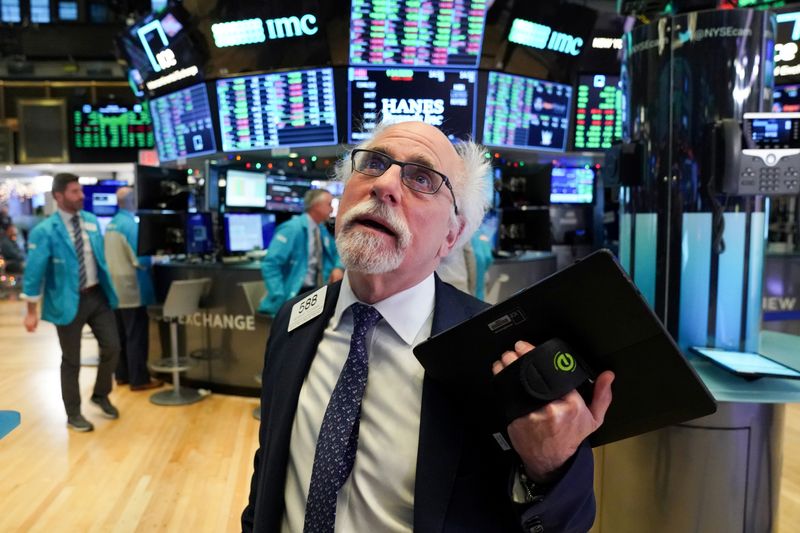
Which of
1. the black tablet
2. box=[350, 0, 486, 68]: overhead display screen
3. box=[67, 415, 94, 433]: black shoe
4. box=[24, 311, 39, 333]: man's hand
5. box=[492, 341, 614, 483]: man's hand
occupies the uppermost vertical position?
box=[350, 0, 486, 68]: overhead display screen

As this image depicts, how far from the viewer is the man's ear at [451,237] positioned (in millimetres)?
1288

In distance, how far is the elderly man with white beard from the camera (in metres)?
0.97

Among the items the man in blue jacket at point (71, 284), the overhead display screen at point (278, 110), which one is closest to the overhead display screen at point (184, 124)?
the overhead display screen at point (278, 110)

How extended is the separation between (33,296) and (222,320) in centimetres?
147

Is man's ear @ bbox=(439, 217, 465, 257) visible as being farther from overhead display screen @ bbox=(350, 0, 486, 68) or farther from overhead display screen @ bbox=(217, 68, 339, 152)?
overhead display screen @ bbox=(217, 68, 339, 152)

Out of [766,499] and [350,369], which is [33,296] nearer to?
[350,369]

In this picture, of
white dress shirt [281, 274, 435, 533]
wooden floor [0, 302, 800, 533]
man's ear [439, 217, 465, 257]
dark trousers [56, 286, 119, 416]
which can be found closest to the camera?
white dress shirt [281, 274, 435, 533]

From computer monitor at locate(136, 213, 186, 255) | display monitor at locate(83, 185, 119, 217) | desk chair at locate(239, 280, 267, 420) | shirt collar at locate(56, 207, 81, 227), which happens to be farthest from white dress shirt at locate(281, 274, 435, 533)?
display monitor at locate(83, 185, 119, 217)

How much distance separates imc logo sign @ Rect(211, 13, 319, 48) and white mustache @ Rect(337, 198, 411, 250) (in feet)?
12.1

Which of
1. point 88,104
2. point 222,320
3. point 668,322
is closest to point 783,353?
point 668,322

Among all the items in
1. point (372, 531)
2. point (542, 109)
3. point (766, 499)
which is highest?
point (542, 109)

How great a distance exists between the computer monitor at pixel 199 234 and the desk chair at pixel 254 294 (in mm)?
716

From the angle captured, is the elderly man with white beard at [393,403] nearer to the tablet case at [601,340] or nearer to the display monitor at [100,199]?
the tablet case at [601,340]

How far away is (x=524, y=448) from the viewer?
86cm
